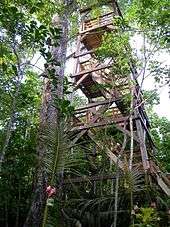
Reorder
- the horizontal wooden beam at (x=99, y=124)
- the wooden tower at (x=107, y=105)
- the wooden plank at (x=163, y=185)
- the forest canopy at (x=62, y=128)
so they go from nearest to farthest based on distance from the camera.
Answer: the forest canopy at (x=62, y=128) < the wooden plank at (x=163, y=185) < the wooden tower at (x=107, y=105) < the horizontal wooden beam at (x=99, y=124)

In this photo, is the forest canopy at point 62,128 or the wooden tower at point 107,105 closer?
the forest canopy at point 62,128

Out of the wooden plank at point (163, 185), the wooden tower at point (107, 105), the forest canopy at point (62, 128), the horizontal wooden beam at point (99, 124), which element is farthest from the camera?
the horizontal wooden beam at point (99, 124)

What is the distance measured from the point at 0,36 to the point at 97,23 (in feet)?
22.7

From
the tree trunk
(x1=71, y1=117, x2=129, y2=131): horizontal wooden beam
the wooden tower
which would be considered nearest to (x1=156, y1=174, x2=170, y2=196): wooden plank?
the wooden tower

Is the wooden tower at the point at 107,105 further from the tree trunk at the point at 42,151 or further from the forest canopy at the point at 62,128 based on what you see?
the tree trunk at the point at 42,151

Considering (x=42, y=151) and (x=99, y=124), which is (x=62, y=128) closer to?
(x=42, y=151)

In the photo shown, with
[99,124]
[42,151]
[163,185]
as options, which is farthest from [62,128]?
[99,124]

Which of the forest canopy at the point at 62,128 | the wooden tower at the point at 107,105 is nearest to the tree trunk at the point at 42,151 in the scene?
the forest canopy at the point at 62,128

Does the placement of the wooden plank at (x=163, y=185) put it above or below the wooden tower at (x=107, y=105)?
below

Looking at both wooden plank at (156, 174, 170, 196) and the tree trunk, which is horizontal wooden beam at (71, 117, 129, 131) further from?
the tree trunk

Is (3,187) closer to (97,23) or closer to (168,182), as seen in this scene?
(168,182)

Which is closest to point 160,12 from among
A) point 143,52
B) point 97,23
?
point 143,52

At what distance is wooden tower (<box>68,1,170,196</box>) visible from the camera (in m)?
10.4

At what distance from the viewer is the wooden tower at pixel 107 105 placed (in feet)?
34.1
